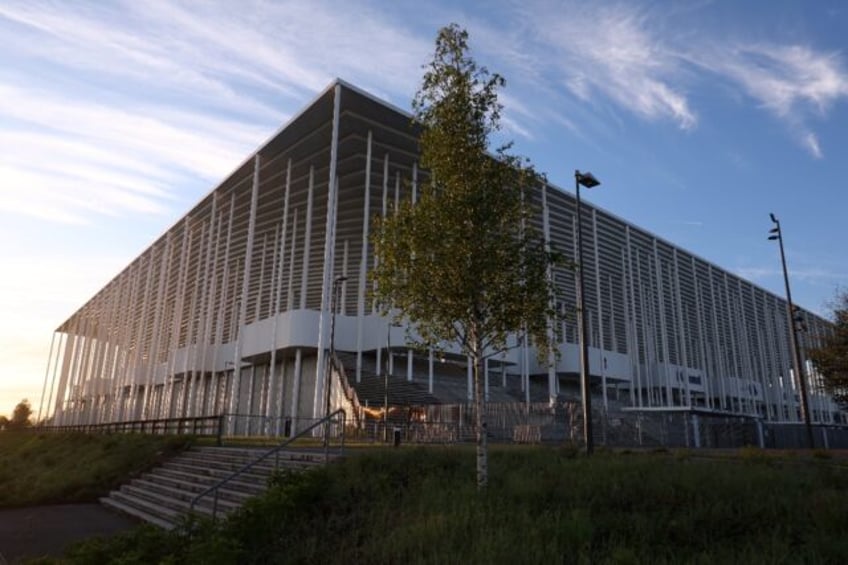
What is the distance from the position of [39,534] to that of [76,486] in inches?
298

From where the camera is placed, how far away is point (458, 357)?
158ft

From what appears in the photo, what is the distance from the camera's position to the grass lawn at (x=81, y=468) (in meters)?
20.2

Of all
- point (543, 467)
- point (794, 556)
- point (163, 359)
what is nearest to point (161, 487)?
point (543, 467)

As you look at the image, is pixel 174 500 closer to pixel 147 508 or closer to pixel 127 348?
pixel 147 508

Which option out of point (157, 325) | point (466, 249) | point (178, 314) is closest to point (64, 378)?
point (157, 325)

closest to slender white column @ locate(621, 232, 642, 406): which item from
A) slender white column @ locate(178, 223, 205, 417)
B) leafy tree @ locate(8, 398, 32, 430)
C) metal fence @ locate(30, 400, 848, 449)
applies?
metal fence @ locate(30, 400, 848, 449)

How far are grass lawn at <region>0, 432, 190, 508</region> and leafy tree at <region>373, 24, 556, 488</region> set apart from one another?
1481 cm

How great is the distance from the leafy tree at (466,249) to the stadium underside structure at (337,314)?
5.84 feet

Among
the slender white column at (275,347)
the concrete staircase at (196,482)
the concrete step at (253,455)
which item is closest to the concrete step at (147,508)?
the concrete staircase at (196,482)

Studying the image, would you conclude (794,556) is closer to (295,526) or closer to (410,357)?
(295,526)

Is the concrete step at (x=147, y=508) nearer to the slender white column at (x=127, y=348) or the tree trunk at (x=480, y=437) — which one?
the tree trunk at (x=480, y=437)

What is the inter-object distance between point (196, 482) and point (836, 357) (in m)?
26.0

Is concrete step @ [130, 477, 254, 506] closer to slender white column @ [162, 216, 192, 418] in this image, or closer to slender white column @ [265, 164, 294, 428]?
slender white column @ [265, 164, 294, 428]

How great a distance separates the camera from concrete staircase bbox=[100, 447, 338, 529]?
566 inches
